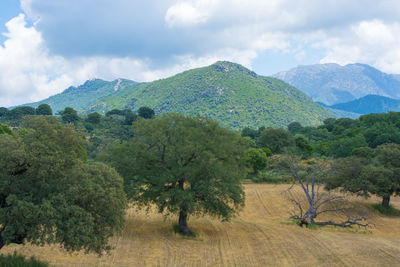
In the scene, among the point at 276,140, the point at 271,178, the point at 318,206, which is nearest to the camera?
the point at 318,206

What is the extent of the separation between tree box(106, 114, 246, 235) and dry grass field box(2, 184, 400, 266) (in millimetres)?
1876

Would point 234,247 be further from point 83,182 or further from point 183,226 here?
point 83,182

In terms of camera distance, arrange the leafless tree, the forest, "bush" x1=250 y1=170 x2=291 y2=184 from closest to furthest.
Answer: the forest → the leafless tree → "bush" x1=250 y1=170 x2=291 y2=184

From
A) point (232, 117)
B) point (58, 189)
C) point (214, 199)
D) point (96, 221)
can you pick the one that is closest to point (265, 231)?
Answer: point (214, 199)

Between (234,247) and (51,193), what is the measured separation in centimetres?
1118

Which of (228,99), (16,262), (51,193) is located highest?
(228,99)

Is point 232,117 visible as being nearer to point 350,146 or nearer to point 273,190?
point 350,146

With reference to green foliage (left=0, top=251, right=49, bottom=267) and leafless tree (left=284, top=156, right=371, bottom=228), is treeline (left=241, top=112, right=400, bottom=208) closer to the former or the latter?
leafless tree (left=284, top=156, right=371, bottom=228)

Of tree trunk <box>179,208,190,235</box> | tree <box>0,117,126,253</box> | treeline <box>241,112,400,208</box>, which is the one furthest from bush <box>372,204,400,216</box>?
tree <box>0,117,126,253</box>

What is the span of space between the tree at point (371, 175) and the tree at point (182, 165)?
43.1 feet

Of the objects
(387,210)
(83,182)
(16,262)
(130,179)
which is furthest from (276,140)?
(16,262)

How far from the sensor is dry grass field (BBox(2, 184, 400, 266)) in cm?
1566

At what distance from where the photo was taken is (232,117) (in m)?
128

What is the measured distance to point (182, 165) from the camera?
2059 cm
